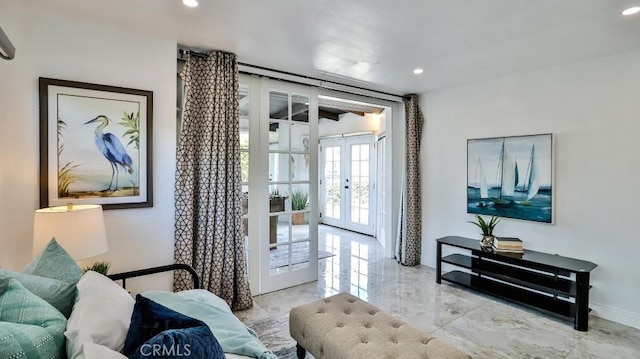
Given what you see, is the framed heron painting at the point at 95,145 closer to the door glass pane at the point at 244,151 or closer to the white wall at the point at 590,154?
the door glass pane at the point at 244,151

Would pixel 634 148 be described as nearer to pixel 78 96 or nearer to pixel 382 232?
pixel 382 232

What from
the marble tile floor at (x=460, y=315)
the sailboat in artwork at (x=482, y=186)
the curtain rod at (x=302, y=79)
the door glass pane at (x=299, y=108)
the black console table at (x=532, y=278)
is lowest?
the marble tile floor at (x=460, y=315)

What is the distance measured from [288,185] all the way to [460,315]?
2174 mm

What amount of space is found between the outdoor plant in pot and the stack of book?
2123 mm

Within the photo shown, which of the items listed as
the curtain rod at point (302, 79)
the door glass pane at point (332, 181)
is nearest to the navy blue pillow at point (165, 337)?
the curtain rod at point (302, 79)

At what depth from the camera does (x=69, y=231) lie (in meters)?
1.80

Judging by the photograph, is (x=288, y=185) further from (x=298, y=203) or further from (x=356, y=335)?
(x=356, y=335)

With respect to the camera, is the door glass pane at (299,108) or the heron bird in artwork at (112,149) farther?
the door glass pane at (299,108)

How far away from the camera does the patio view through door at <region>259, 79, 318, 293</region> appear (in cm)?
349

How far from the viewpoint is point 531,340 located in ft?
8.52

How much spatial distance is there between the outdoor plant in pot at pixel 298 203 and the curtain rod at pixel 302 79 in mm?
1271

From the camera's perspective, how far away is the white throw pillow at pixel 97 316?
3.37 ft

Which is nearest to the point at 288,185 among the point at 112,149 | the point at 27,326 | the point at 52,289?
the point at 112,149

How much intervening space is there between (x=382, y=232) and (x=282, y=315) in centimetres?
314
